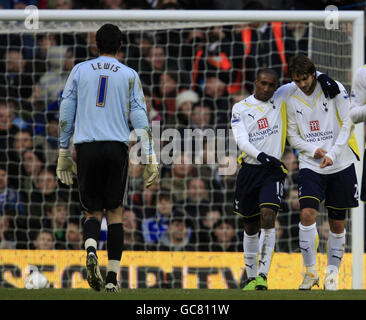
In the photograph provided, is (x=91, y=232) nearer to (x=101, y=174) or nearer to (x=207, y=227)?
(x=101, y=174)

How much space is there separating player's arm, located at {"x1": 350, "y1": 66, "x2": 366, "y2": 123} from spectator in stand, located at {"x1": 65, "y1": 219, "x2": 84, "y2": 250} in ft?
15.8

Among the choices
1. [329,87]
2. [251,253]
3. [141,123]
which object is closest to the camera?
[141,123]

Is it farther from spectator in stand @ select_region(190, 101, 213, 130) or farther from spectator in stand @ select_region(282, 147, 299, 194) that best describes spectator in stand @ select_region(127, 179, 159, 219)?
spectator in stand @ select_region(282, 147, 299, 194)

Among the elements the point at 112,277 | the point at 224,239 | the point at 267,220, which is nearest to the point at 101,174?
the point at 112,277

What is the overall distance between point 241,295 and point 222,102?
4963mm

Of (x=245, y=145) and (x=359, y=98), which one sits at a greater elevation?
(x=359, y=98)

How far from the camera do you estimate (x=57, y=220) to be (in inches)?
413

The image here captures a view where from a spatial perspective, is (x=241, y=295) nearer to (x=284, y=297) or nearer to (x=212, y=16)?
(x=284, y=297)

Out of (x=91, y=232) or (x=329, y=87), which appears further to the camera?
(x=329, y=87)

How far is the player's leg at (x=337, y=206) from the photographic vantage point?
23.4 feet

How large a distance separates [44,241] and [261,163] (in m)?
4.01

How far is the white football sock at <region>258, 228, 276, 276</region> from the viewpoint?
7008mm

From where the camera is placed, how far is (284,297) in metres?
5.79

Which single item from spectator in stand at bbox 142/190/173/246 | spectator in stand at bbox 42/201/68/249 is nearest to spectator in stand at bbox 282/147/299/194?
spectator in stand at bbox 142/190/173/246
